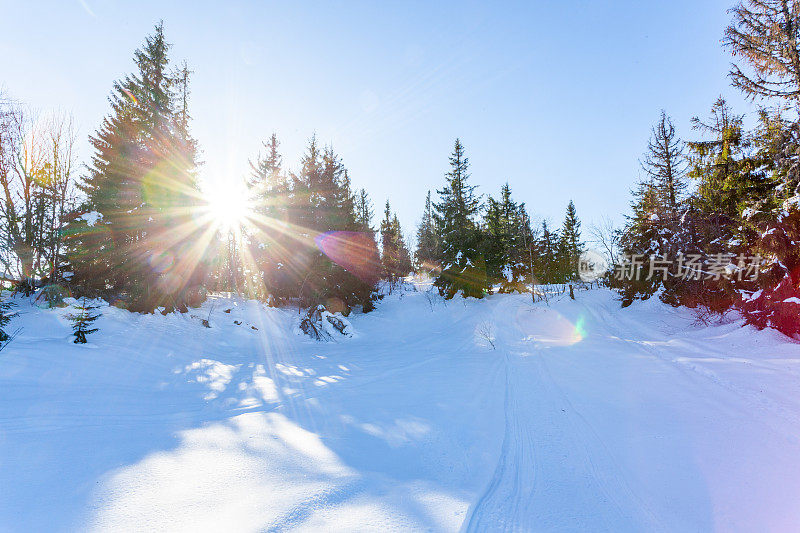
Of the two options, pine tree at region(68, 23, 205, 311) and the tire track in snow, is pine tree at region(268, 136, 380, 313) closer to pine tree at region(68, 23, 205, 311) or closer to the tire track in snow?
pine tree at region(68, 23, 205, 311)

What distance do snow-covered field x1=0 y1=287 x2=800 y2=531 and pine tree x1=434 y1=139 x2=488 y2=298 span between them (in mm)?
13682

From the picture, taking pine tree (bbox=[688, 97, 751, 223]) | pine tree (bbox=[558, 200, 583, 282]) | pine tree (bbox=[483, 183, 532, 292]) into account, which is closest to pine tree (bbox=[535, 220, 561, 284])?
pine tree (bbox=[558, 200, 583, 282])

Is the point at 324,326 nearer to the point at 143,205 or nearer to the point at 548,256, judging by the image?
the point at 143,205

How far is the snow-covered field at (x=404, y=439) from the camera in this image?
9.55ft

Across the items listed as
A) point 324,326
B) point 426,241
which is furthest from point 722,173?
point 426,241

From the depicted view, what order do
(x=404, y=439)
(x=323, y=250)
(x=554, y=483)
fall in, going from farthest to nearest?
(x=323, y=250) → (x=404, y=439) → (x=554, y=483)

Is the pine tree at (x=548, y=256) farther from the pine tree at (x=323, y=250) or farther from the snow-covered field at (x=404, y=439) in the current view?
the snow-covered field at (x=404, y=439)

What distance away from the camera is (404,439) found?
14.7 ft

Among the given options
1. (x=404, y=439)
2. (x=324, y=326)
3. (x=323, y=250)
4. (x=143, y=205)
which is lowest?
(x=404, y=439)

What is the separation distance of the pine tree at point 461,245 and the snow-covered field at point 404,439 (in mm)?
13682

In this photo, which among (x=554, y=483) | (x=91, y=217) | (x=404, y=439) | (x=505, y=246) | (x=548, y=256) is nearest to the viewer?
(x=554, y=483)

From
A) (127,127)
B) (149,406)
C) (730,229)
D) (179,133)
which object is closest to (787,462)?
(149,406)

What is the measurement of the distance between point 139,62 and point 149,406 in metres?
17.6

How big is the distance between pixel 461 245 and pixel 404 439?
20529mm
